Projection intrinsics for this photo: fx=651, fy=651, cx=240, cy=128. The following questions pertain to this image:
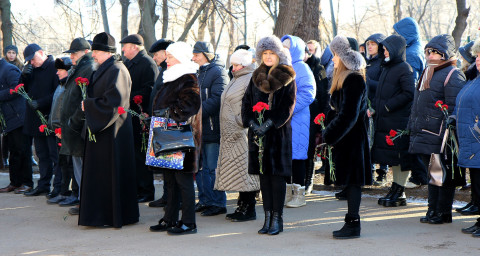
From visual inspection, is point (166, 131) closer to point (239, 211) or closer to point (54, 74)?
point (239, 211)

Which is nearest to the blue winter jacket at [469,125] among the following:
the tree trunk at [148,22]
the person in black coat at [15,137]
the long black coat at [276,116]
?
the long black coat at [276,116]

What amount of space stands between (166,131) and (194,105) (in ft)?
1.25

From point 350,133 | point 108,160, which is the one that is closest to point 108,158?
point 108,160

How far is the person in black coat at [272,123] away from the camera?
6.38m

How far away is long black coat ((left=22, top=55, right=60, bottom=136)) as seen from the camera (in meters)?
9.26

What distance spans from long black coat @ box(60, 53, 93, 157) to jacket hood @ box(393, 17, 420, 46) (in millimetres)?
4127

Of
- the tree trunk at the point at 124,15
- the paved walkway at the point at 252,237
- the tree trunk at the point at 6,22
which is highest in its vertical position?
the tree trunk at the point at 124,15

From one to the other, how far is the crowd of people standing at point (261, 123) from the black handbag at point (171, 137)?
80 millimetres

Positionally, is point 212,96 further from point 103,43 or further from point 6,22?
point 6,22

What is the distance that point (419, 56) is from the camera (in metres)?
8.77

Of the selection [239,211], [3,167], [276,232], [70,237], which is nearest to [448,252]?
[276,232]

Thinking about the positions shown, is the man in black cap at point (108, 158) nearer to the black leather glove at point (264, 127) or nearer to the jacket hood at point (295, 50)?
the black leather glove at point (264, 127)

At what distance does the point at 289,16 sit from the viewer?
12.4m

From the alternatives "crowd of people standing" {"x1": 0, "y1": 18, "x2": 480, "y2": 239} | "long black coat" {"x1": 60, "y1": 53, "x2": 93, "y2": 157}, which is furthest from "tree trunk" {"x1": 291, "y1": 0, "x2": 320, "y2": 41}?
A: "long black coat" {"x1": 60, "y1": 53, "x2": 93, "y2": 157}
